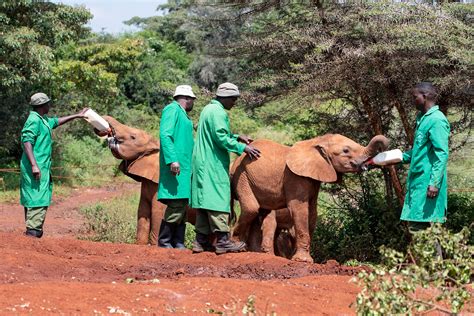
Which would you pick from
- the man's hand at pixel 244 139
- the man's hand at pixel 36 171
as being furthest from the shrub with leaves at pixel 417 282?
the man's hand at pixel 36 171

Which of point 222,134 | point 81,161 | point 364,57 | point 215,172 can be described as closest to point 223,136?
point 222,134

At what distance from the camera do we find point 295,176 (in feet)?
32.2

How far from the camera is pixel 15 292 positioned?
20.5 ft

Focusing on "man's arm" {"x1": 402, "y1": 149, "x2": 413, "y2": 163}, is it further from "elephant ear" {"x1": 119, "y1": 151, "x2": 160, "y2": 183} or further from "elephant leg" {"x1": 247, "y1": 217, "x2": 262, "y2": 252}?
"elephant ear" {"x1": 119, "y1": 151, "x2": 160, "y2": 183}

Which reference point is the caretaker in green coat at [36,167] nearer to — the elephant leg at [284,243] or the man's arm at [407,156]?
the elephant leg at [284,243]

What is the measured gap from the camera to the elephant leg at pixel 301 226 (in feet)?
31.9

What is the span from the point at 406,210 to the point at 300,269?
1150mm

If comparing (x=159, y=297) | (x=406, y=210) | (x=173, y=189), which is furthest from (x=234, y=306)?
(x=173, y=189)

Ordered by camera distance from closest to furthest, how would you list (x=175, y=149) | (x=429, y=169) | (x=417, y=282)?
(x=417, y=282), (x=429, y=169), (x=175, y=149)

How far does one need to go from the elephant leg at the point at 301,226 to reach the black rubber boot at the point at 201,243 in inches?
40.8

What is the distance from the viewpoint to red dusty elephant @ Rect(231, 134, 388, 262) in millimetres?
9688

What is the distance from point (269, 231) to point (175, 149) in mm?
1714

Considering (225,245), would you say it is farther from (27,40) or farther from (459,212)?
(27,40)

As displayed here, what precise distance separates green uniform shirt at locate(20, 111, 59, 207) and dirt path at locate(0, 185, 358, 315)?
60cm
